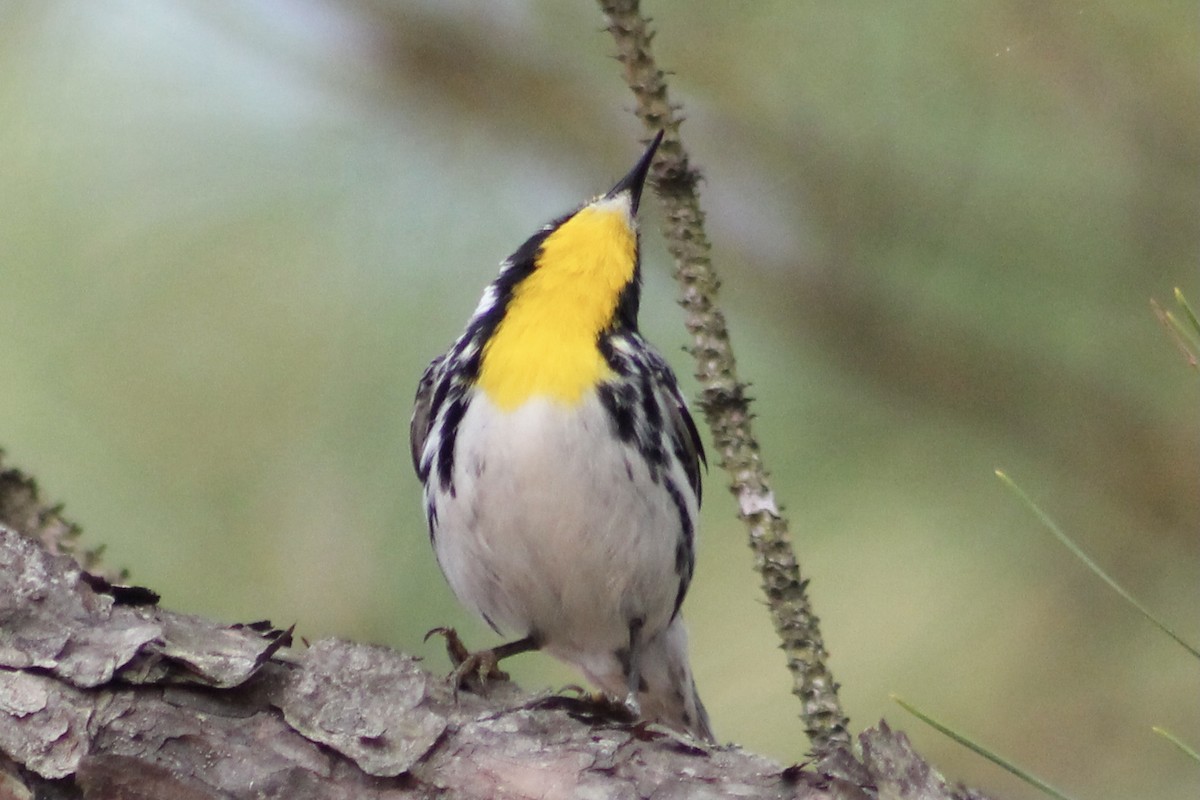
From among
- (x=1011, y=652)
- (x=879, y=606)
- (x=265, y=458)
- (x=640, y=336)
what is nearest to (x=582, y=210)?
(x=640, y=336)

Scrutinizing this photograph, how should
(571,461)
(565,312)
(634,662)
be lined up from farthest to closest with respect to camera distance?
1. (634,662)
2. (565,312)
3. (571,461)

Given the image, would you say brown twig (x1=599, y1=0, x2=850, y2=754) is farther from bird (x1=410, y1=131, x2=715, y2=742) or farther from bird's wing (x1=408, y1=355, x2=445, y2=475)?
bird's wing (x1=408, y1=355, x2=445, y2=475)

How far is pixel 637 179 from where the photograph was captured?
162cm

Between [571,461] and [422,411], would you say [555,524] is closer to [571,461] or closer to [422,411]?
[571,461]

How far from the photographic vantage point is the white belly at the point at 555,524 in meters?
1.59

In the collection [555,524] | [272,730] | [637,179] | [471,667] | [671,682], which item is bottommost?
[272,730]

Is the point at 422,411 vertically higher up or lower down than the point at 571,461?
higher up

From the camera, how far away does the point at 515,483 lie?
1.59 meters

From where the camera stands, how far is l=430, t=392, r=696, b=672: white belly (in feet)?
5.22

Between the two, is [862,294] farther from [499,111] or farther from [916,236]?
[499,111]

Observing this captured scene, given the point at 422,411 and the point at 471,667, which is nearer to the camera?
the point at 471,667

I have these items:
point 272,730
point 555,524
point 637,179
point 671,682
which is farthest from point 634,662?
point 272,730

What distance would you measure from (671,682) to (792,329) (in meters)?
0.50

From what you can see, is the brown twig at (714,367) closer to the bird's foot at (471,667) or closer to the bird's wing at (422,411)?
the bird's foot at (471,667)
